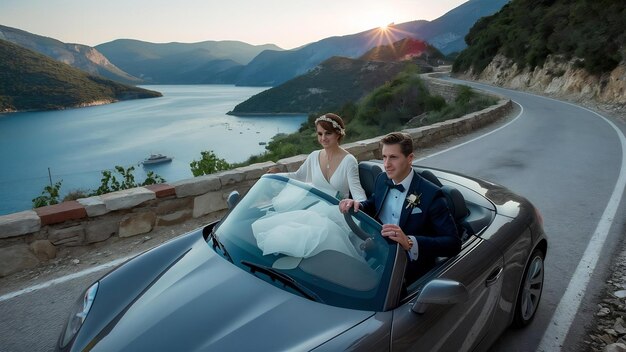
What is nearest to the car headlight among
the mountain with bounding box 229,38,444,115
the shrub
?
the shrub

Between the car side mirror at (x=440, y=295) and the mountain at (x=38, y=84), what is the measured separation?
10457cm

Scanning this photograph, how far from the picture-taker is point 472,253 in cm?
238

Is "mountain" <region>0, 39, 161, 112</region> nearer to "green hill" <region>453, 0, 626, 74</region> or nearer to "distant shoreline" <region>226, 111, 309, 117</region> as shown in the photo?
"distant shoreline" <region>226, 111, 309, 117</region>

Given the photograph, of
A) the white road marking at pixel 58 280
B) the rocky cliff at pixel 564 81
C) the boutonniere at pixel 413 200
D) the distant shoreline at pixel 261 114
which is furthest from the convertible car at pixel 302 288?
the distant shoreline at pixel 261 114

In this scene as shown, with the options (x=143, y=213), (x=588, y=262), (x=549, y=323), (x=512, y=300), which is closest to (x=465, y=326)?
(x=512, y=300)

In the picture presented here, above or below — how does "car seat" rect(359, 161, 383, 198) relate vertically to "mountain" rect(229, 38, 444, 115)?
above

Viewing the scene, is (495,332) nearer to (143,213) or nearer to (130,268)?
(130,268)

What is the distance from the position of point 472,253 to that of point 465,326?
17.2 inches

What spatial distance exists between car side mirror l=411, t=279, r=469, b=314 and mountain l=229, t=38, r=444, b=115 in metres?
91.7

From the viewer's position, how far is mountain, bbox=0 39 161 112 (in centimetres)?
8731

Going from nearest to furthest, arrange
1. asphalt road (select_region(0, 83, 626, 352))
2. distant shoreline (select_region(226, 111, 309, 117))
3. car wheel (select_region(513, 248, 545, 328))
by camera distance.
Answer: car wheel (select_region(513, 248, 545, 328)) < asphalt road (select_region(0, 83, 626, 352)) < distant shoreline (select_region(226, 111, 309, 117))

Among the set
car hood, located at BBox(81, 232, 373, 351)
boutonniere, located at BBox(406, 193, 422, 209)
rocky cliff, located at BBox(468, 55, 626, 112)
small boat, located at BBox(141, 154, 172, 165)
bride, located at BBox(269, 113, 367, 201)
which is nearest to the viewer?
car hood, located at BBox(81, 232, 373, 351)

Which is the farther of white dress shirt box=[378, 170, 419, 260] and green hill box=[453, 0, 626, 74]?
green hill box=[453, 0, 626, 74]

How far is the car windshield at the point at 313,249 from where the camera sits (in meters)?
1.96
